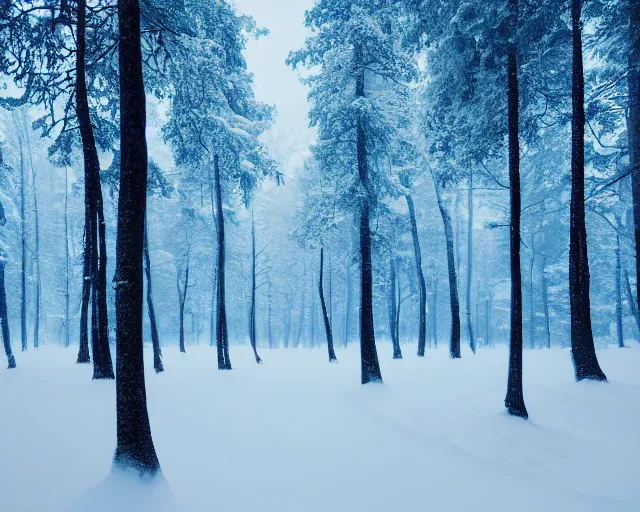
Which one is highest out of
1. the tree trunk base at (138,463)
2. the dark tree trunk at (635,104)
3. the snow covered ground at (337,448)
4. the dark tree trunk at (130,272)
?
the dark tree trunk at (635,104)

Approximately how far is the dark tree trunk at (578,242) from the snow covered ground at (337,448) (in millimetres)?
673

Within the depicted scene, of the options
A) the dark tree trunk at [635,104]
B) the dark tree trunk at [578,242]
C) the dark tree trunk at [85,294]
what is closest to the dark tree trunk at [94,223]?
the dark tree trunk at [85,294]

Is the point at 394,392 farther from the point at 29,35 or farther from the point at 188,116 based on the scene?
the point at 29,35

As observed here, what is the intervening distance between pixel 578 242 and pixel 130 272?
11.0 m

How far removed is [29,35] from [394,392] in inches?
537

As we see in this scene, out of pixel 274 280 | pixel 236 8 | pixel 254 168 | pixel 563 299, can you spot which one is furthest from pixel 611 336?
pixel 236 8

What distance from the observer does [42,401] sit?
796cm

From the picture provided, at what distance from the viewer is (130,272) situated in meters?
4.49

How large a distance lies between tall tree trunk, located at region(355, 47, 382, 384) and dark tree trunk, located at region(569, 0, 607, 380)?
559cm

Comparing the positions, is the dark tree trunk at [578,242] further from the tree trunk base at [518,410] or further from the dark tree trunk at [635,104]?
the tree trunk base at [518,410]

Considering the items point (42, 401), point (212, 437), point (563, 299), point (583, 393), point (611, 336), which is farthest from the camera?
point (611, 336)

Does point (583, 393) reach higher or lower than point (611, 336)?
higher

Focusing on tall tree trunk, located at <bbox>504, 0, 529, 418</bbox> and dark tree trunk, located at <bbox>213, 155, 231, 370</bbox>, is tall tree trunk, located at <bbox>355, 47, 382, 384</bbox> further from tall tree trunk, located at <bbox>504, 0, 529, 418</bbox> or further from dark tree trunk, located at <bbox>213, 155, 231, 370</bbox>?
dark tree trunk, located at <bbox>213, 155, 231, 370</bbox>

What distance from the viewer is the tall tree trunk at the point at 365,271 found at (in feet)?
37.6
